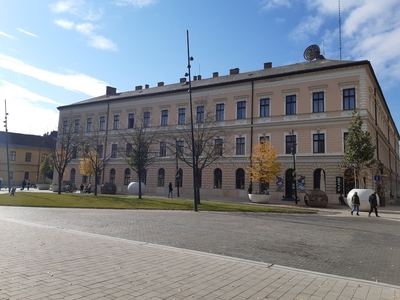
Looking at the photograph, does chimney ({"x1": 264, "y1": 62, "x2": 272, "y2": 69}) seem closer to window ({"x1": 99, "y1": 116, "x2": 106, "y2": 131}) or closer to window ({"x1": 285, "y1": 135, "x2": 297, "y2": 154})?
window ({"x1": 285, "y1": 135, "x2": 297, "y2": 154})

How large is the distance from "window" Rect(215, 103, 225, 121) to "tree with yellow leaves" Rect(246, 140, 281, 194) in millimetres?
8856

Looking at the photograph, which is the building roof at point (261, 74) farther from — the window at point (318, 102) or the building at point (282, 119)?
the window at point (318, 102)

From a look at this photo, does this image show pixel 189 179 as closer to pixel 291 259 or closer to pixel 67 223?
pixel 67 223

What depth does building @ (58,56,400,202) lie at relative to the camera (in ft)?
113

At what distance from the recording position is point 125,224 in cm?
1395

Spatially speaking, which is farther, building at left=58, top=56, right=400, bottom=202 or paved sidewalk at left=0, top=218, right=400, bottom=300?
building at left=58, top=56, right=400, bottom=202

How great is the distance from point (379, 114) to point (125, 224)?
41.4 m

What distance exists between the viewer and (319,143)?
1410 inches

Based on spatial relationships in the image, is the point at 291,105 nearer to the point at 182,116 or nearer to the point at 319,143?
the point at 319,143

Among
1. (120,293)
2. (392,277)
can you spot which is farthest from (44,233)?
(392,277)

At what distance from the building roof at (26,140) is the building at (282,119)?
116ft

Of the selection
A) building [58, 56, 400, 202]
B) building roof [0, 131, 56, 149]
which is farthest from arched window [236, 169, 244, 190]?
building roof [0, 131, 56, 149]

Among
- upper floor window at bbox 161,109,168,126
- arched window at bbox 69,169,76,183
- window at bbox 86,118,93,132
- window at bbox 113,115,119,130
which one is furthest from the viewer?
arched window at bbox 69,169,76,183

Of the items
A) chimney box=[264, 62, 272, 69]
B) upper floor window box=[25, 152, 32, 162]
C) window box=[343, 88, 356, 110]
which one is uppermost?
chimney box=[264, 62, 272, 69]
